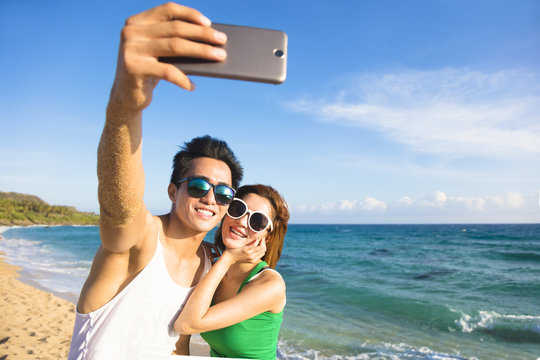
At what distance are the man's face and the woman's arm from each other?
33 cm

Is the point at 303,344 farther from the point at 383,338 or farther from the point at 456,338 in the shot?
the point at 456,338

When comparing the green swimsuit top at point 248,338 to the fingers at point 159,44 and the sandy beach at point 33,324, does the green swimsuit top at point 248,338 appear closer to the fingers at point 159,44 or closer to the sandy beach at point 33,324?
the fingers at point 159,44

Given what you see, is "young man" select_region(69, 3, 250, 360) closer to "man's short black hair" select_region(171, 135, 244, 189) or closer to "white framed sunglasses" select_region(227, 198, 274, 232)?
"man's short black hair" select_region(171, 135, 244, 189)

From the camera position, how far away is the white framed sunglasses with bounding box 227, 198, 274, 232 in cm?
266

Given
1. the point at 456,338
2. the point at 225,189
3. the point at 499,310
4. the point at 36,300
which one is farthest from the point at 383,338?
the point at 36,300

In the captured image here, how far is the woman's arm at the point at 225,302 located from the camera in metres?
2.19

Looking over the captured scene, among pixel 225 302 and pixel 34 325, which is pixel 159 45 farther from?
pixel 34 325

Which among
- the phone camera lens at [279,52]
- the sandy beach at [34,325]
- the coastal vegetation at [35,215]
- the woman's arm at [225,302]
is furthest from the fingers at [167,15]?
the coastal vegetation at [35,215]

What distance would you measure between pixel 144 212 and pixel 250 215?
117cm

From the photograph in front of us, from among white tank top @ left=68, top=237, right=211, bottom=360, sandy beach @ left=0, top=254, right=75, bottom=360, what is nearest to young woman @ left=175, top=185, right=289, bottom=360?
white tank top @ left=68, top=237, right=211, bottom=360

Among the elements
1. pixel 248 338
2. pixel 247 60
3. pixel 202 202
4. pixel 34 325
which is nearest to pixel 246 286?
pixel 248 338

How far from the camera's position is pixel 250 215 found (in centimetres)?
270

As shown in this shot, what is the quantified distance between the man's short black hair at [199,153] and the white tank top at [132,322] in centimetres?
66

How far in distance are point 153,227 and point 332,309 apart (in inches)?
396
